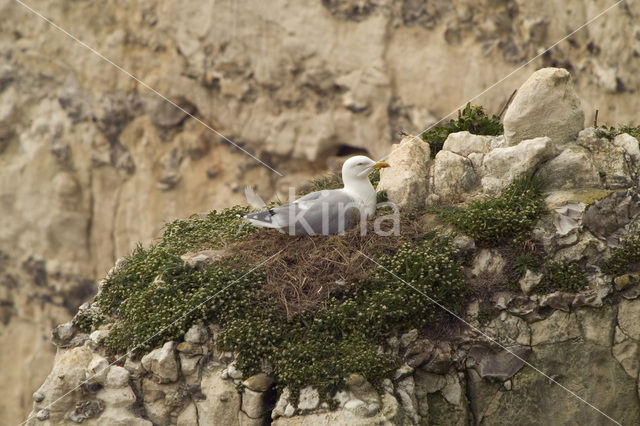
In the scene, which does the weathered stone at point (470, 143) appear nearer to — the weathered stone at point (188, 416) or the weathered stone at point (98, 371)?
the weathered stone at point (188, 416)

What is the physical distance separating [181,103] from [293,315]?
36.8ft

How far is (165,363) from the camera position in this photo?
7.61 metres

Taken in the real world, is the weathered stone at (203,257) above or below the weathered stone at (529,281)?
below

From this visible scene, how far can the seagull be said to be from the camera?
8.34 meters

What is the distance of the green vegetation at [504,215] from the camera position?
809 centimetres

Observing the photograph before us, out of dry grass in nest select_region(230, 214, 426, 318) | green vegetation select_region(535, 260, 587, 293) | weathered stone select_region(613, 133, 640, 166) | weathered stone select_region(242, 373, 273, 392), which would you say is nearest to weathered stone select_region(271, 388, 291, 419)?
weathered stone select_region(242, 373, 273, 392)

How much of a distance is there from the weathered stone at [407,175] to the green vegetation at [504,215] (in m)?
0.64

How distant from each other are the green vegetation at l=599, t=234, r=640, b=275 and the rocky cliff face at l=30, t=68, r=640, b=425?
11 mm

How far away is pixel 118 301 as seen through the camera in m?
8.73

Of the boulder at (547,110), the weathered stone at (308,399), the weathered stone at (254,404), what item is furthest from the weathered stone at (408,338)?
the boulder at (547,110)

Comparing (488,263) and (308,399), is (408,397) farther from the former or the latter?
(488,263)

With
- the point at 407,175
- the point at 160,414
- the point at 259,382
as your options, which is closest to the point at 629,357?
the point at 407,175

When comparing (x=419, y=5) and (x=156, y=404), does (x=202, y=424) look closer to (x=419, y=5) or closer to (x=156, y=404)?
(x=156, y=404)

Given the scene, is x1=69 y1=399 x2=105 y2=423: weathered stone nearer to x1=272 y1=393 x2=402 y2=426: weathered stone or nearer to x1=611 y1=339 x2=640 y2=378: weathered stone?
x1=272 y1=393 x2=402 y2=426: weathered stone
